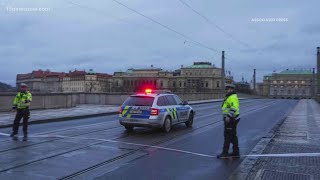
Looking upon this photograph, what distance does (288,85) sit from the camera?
16762 cm

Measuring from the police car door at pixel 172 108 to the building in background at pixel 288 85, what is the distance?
15072cm

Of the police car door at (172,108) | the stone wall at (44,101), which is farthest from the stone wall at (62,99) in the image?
the police car door at (172,108)

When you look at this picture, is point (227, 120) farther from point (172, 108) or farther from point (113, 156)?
point (172, 108)

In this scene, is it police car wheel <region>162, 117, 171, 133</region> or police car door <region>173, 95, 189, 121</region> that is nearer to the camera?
police car wheel <region>162, 117, 171, 133</region>

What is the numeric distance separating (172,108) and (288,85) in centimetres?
15929

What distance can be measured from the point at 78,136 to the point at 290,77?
165159 millimetres

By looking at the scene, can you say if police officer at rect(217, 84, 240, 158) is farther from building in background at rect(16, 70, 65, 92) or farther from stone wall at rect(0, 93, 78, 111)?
building in background at rect(16, 70, 65, 92)

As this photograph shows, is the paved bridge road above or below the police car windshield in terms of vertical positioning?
below

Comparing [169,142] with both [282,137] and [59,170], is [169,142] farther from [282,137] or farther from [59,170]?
[59,170]

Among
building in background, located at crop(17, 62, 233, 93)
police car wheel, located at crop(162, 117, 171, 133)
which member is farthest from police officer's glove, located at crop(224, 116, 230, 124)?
building in background, located at crop(17, 62, 233, 93)

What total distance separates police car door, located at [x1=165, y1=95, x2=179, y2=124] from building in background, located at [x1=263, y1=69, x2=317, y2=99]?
494 ft

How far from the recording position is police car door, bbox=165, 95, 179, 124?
53.2 feet

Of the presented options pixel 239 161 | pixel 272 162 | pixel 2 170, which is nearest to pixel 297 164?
pixel 272 162

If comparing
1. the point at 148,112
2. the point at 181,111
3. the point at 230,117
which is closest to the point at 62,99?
the point at 181,111
